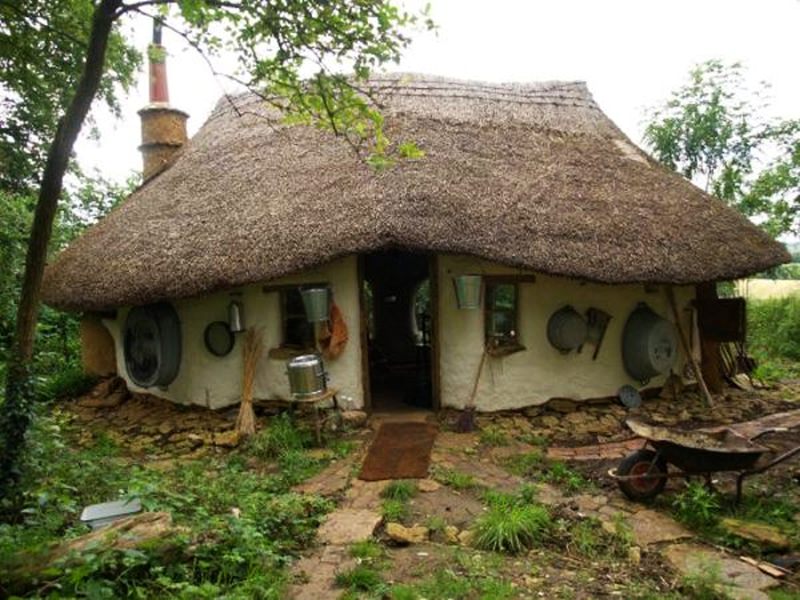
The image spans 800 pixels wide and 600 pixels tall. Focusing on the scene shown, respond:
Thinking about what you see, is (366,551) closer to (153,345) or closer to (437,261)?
(437,261)

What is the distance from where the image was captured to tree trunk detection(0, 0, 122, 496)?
3973 mm

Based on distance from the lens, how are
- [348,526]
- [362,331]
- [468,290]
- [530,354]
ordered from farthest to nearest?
[530,354]
[362,331]
[468,290]
[348,526]

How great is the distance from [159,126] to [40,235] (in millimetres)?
6706

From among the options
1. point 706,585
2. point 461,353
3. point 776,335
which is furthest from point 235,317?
point 776,335

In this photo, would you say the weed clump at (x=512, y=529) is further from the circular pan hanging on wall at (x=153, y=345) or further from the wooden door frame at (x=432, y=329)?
the circular pan hanging on wall at (x=153, y=345)

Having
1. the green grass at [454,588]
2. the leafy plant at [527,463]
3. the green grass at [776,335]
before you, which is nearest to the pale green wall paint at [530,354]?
the leafy plant at [527,463]

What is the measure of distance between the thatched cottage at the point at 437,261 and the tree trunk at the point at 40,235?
92.9 inches

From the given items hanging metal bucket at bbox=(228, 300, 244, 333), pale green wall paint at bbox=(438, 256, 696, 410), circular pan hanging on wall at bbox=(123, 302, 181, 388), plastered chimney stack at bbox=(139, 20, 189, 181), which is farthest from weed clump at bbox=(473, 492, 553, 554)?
plastered chimney stack at bbox=(139, 20, 189, 181)

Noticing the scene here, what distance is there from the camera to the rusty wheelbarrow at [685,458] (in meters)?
4.31

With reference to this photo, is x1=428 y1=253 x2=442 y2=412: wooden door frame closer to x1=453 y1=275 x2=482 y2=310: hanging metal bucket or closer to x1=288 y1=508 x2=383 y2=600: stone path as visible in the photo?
x1=453 y1=275 x2=482 y2=310: hanging metal bucket

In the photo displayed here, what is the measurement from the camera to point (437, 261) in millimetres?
7125

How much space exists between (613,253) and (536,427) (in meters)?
2.27

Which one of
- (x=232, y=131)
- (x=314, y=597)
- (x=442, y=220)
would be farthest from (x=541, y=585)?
(x=232, y=131)

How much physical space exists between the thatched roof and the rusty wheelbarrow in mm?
2263
